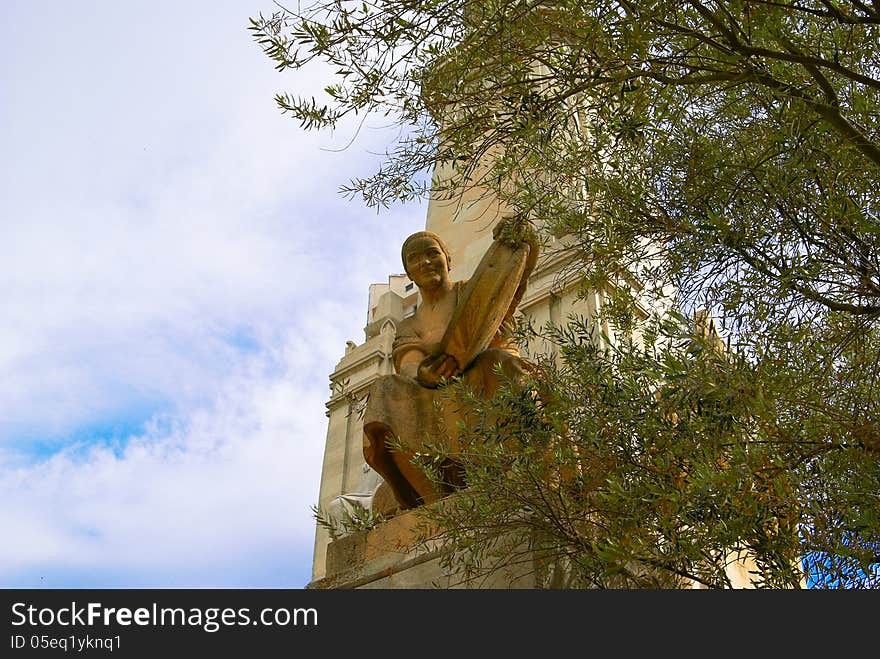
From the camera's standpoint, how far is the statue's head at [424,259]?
7.49 m

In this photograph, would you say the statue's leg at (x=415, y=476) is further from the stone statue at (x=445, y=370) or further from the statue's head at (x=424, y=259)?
the statue's head at (x=424, y=259)

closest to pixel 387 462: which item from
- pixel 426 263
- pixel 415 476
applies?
pixel 415 476

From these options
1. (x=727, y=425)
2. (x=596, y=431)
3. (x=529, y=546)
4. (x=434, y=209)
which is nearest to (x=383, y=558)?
(x=529, y=546)

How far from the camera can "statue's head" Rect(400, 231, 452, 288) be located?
24.6ft

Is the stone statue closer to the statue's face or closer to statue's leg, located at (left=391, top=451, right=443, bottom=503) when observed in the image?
statue's leg, located at (left=391, top=451, right=443, bottom=503)

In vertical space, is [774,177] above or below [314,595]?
above

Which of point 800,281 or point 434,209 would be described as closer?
point 800,281

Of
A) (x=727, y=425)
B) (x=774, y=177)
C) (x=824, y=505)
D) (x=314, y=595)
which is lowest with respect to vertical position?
(x=314, y=595)

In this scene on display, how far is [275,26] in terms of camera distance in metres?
5.85

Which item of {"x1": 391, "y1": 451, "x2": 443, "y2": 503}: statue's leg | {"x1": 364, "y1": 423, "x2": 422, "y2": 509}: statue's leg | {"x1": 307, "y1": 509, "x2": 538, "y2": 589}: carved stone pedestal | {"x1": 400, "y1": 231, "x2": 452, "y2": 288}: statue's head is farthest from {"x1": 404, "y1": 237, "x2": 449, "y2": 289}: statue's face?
{"x1": 307, "y1": 509, "x2": 538, "y2": 589}: carved stone pedestal

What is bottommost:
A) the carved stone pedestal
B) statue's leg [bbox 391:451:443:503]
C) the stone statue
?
the carved stone pedestal

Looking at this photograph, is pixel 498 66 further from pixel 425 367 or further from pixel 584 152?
pixel 425 367

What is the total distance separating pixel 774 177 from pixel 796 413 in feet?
4.15

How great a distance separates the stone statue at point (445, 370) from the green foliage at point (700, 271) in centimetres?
56
